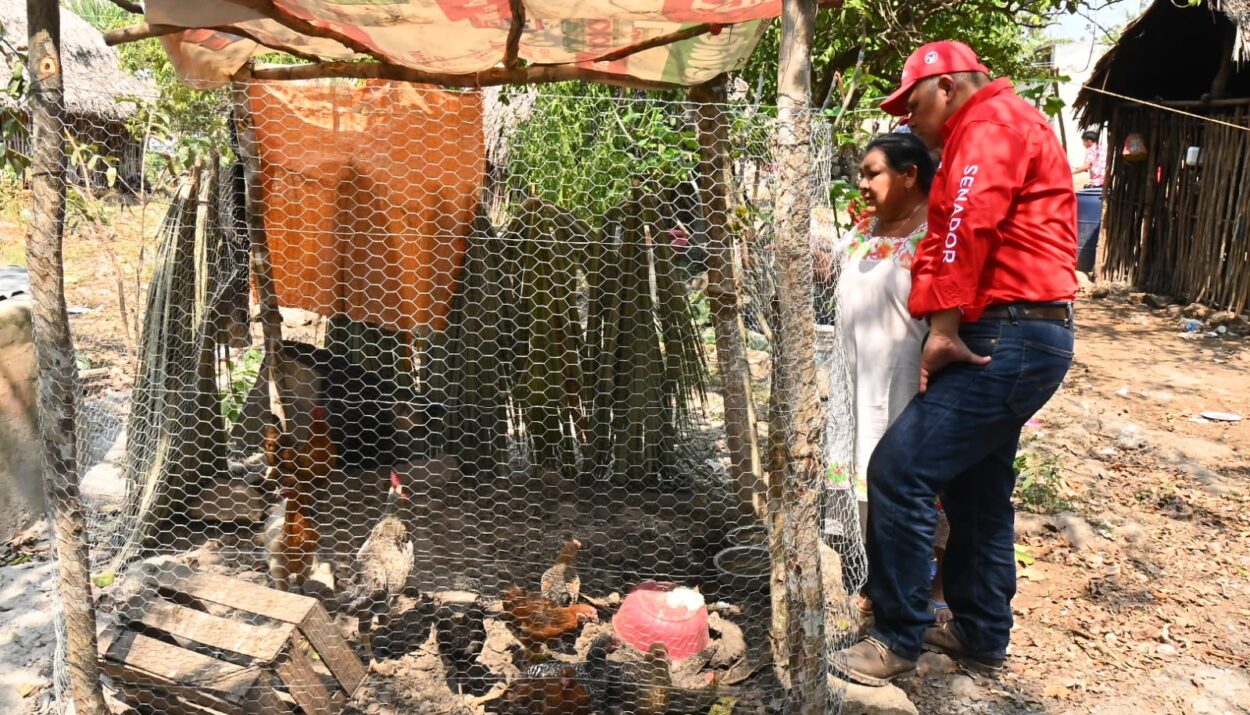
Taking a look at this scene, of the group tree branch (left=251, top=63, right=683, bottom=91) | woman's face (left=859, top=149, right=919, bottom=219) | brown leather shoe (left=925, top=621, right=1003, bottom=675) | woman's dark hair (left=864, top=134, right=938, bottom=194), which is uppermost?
tree branch (left=251, top=63, right=683, bottom=91)

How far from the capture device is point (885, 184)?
2.71 m

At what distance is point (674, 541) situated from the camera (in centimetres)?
375

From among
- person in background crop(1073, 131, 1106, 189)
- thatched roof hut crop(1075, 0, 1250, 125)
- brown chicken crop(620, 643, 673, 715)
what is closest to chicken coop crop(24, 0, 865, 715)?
brown chicken crop(620, 643, 673, 715)

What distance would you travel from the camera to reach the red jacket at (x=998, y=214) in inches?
87.4

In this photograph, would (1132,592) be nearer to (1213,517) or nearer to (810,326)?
(1213,517)

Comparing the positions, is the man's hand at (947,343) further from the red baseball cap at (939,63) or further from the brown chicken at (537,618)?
the brown chicken at (537,618)

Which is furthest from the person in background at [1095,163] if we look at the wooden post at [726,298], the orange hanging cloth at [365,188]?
the orange hanging cloth at [365,188]

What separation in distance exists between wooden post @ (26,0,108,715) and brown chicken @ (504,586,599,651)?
3.91 ft

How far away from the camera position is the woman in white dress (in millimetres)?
2703

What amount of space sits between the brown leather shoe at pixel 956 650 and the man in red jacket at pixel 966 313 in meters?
0.32

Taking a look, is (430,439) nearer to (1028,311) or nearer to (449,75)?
(449,75)

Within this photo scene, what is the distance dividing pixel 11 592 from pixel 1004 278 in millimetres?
3514

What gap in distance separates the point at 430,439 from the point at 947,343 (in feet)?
8.15

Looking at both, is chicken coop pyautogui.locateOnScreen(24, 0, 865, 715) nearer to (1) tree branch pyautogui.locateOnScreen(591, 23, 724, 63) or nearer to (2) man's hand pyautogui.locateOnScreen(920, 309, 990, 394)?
(1) tree branch pyautogui.locateOnScreen(591, 23, 724, 63)
